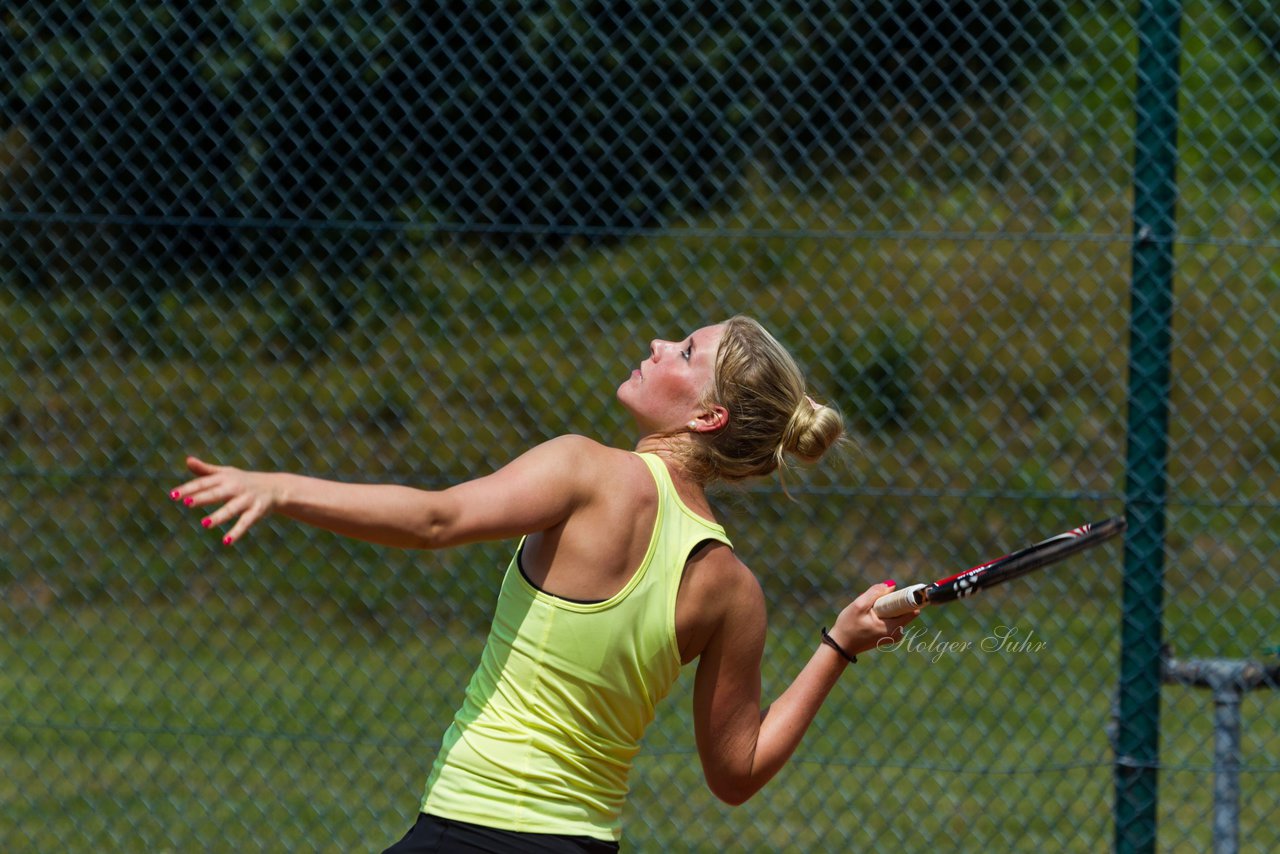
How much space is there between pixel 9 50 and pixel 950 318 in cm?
347

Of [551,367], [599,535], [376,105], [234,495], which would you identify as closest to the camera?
[234,495]

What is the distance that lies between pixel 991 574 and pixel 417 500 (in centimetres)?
97

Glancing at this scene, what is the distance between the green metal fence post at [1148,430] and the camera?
362cm

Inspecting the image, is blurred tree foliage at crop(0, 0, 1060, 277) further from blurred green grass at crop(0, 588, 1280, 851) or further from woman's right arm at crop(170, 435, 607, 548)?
→ woman's right arm at crop(170, 435, 607, 548)

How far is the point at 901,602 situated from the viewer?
90.3 inches

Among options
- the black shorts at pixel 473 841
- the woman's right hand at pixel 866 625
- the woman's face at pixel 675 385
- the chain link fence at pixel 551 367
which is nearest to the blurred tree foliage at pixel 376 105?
the chain link fence at pixel 551 367

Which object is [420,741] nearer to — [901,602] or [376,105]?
[376,105]

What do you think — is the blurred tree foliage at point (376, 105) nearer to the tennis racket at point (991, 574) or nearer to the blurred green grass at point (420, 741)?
the blurred green grass at point (420, 741)

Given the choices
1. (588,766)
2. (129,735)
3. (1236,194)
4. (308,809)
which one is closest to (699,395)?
(588,766)

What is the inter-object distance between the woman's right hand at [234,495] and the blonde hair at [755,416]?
0.68 m

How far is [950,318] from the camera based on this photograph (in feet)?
20.2

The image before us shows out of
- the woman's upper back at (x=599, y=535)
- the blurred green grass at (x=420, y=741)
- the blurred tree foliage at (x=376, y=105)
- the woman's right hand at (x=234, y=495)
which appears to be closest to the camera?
the woman's right hand at (x=234, y=495)

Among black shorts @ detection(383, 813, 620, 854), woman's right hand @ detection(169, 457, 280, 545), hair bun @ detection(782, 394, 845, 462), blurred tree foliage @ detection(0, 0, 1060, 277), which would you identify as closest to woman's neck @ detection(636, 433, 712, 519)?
hair bun @ detection(782, 394, 845, 462)

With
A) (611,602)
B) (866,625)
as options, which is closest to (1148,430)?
(866,625)
